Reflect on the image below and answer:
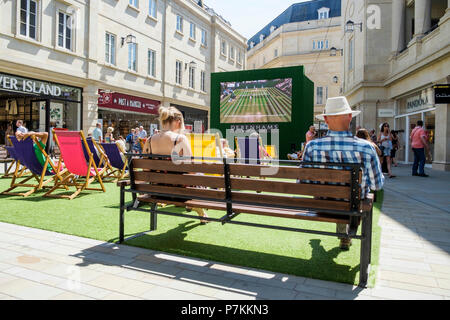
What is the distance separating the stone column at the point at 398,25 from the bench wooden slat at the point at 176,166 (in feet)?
67.6

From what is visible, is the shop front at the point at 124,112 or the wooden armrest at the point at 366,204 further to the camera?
the shop front at the point at 124,112

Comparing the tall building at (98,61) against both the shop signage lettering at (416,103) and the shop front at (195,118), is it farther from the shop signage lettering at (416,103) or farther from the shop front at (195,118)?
the shop signage lettering at (416,103)

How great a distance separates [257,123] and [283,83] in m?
2.79

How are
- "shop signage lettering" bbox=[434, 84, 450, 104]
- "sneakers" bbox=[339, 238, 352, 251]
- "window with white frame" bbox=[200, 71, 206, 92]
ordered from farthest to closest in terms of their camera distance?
1. "window with white frame" bbox=[200, 71, 206, 92]
2. "shop signage lettering" bbox=[434, 84, 450, 104]
3. "sneakers" bbox=[339, 238, 352, 251]

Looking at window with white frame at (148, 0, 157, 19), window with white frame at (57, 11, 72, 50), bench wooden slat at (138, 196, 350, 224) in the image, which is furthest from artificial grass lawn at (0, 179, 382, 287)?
window with white frame at (148, 0, 157, 19)

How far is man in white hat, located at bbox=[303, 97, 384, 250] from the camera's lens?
10.3 feet

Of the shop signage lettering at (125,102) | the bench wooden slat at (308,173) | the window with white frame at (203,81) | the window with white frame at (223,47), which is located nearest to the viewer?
the bench wooden slat at (308,173)

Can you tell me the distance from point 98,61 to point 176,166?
1822cm

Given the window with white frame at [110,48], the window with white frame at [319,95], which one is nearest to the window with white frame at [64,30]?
the window with white frame at [110,48]

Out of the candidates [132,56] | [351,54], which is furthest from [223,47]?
[132,56]

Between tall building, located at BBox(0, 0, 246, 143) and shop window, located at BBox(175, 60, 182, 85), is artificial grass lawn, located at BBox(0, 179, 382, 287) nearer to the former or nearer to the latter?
tall building, located at BBox(0, 0, 246, 143)

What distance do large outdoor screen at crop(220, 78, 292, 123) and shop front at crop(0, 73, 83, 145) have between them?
8.62 meters

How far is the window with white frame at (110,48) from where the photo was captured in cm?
2043
